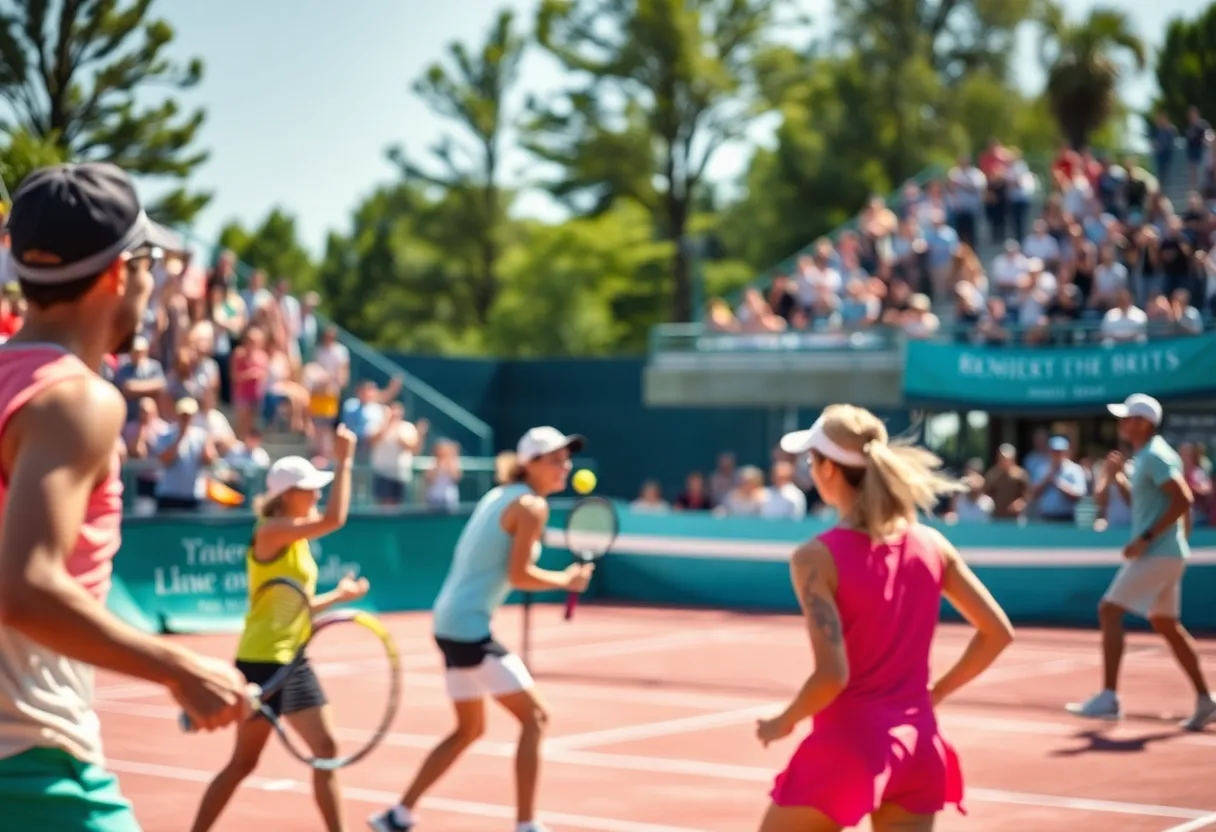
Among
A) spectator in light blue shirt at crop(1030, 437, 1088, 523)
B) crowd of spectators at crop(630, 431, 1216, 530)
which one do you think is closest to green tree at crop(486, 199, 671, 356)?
crowd of spectators at crop(630, 431, 1216, 530)

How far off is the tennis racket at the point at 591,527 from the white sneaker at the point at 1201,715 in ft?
14.0

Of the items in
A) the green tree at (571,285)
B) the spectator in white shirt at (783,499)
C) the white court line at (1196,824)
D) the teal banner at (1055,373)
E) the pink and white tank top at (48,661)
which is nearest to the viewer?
the pink and white tank top at (48,661)

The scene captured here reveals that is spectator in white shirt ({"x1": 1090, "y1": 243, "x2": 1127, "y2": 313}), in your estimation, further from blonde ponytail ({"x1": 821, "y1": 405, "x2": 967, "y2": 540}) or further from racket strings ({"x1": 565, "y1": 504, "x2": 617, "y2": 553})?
blonde ponytail ({"x1": 821, "y1": 405, "x2": 967, "y2": 540})

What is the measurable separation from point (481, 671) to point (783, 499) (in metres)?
16.0

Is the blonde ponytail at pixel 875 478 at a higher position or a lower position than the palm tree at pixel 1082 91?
lower

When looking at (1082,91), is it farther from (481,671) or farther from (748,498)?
(481,671)

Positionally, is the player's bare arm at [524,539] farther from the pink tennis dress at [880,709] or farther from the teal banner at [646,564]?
the teal banner at [646,564]

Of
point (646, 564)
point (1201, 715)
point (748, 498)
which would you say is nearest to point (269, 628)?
point (1201, 715)

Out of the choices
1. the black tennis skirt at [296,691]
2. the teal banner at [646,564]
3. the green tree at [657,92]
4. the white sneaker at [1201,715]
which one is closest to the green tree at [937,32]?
the green tree at [657,92]

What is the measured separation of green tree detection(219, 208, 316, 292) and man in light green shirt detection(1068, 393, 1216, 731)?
62861mm

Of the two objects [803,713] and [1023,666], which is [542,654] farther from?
[803,713]

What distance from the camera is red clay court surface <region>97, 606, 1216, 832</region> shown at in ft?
30.2

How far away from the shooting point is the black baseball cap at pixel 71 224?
3363 millimetres

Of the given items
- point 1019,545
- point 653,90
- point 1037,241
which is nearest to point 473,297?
point 653,90
